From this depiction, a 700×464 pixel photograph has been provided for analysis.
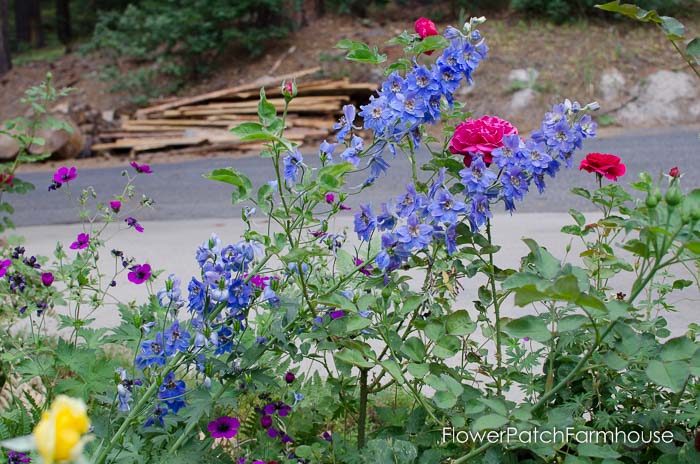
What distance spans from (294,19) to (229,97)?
2726 mm

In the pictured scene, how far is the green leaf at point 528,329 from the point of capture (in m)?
1.52

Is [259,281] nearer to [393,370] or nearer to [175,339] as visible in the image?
[175,339]

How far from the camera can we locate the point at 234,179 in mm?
1647

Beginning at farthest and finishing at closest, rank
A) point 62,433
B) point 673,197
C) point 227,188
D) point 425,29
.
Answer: point 227,188
point 425,29
point 673,197
point 62,433

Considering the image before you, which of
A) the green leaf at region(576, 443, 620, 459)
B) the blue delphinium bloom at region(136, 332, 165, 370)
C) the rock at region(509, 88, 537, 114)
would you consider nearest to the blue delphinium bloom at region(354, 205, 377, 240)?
the blue delphinium bloom at region(136, 332, 165, 370)

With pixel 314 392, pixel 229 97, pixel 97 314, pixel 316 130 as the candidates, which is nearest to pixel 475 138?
pixel 314 392

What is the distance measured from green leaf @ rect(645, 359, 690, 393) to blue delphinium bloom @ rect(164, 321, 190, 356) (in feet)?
3.24

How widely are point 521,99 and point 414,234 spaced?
965cm

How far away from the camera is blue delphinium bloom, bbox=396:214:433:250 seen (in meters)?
1.77

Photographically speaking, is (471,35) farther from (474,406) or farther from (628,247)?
(474,406)

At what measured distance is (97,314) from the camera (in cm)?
404

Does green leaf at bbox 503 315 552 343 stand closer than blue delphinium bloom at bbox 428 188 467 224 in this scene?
Yes

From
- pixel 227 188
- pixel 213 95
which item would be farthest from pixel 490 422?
pixel 213 95

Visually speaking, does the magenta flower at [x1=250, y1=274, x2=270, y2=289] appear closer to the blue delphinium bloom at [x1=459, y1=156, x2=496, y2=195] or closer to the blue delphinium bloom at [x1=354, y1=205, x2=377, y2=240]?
the blue delphinium bloom at [x1=354, y1=205, x2=377, y2=240]
